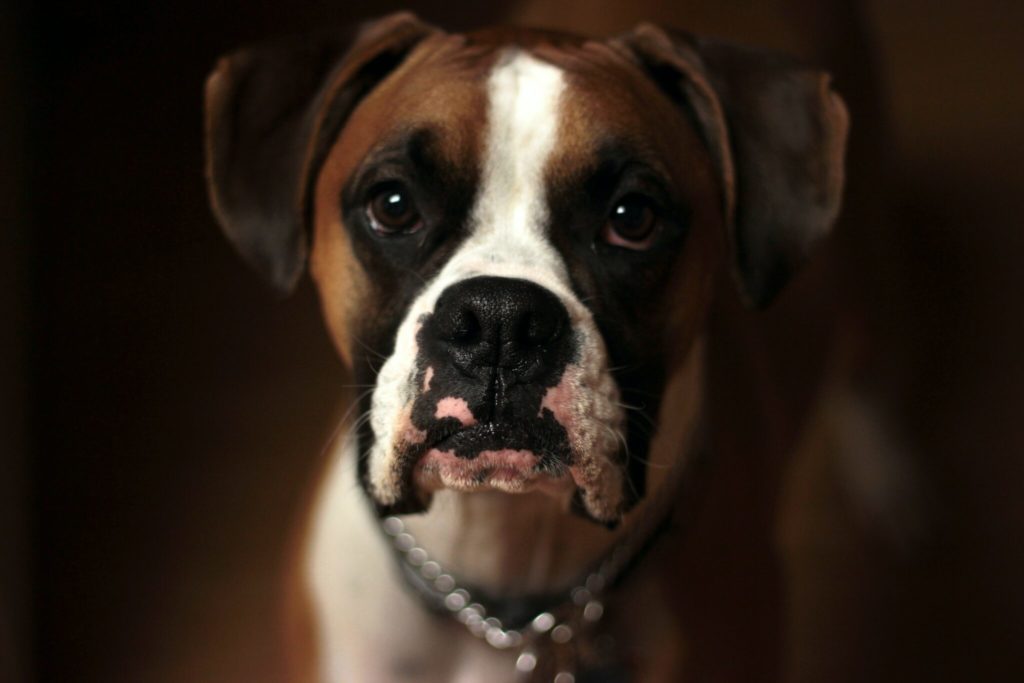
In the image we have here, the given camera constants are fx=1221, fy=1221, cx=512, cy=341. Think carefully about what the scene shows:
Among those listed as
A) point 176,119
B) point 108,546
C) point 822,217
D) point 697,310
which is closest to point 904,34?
point 822,217

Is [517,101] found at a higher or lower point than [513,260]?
higher

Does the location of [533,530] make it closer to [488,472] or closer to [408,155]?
[488,472]

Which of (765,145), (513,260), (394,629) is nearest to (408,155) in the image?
(513,260)

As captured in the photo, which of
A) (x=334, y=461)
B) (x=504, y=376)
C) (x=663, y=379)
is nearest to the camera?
(x=504, y=376)

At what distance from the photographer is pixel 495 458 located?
127 cm

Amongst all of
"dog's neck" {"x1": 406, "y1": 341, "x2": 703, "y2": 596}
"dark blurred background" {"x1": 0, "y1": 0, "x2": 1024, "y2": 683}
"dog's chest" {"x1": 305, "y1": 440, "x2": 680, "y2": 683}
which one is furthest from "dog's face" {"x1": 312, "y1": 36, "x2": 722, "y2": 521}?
"dark blurred background" {"x1": 0, "y1": 0, "x2": 1024, "y2": 683}

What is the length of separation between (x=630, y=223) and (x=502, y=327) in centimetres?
27

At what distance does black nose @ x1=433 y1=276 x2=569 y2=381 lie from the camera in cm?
121

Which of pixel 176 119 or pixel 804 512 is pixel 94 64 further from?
pixel 804 512

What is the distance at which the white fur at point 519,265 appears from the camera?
128 cm

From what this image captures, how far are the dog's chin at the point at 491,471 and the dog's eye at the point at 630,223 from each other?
29 centimetres

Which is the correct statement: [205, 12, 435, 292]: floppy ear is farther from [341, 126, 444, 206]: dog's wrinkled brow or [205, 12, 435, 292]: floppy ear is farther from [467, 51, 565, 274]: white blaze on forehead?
[467, 51, 565, 274]: white blaze on forehead

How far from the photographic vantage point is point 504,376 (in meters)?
1.23

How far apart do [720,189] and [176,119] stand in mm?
907
